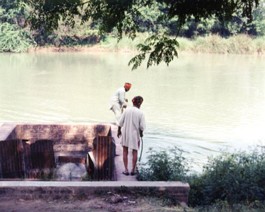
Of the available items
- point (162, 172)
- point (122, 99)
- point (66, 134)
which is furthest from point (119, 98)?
point (162, 172)

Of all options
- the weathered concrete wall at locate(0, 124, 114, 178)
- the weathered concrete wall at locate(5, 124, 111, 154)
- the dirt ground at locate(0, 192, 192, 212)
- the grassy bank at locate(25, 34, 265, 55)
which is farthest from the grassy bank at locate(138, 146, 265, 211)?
the grassy bank at locate(25, 34, 265, 55)

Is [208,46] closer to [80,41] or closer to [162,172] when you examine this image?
[80,41]

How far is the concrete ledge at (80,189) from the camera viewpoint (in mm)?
6781

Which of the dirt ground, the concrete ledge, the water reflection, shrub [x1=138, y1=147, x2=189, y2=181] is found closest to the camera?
the dirt ground

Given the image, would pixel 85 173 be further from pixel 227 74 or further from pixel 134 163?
pixel 227 74

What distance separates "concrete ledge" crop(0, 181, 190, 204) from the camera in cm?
678

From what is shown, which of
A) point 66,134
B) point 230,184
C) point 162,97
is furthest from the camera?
point 162,97

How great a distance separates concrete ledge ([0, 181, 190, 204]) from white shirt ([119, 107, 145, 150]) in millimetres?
1198

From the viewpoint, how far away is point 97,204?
261 inches

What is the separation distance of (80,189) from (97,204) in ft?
1.22

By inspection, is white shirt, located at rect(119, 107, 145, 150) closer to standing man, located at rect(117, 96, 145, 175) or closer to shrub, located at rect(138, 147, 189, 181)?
standing man, located at rect(117, 96, 145, 175)

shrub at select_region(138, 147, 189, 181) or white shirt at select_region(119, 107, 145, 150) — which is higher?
white shirt at select_region(119, 107, 145, 150)

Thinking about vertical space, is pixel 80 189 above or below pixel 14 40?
below

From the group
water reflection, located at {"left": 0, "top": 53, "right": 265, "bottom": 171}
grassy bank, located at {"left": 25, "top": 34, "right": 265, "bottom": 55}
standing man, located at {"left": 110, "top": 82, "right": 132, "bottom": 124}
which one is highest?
standing man, located at {"left": 110, "top": 82, "right": 132, "bottom": 124}
